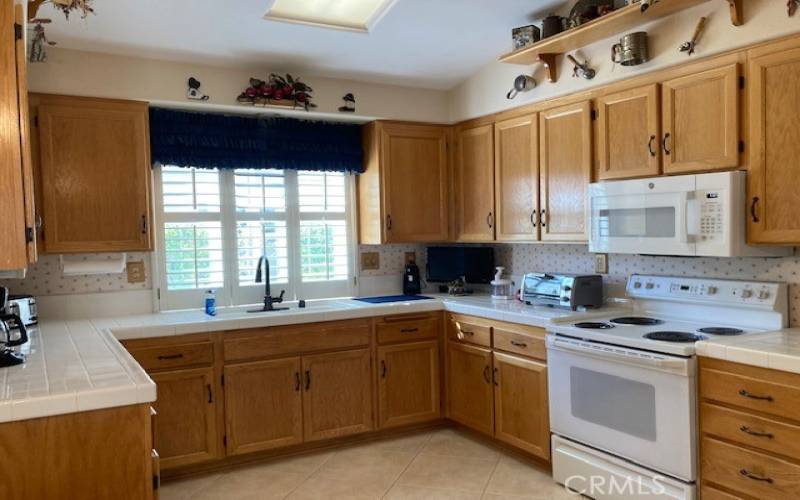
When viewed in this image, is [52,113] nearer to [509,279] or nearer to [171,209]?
[171,209]

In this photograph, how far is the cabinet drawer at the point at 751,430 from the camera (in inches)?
84.2

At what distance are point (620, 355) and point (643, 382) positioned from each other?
0.47 ft

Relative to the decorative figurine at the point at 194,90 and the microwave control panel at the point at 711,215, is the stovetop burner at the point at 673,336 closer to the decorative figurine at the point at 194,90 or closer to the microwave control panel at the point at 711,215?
the microwave control panel at the point at 711,215

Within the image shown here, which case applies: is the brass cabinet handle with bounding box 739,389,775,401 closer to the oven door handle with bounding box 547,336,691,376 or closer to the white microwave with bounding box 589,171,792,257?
the oven door handle with bounding box 547,336,691,376

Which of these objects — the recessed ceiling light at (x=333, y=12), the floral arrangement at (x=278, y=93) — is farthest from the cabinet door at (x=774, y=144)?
the floral arrangement at (x=278, y=93)

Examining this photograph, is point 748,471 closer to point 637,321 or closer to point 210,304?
point 637,321

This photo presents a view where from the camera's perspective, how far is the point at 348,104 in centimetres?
395

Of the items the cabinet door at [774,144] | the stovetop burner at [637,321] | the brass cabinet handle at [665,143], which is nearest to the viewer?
the cabinet door at [774,144]

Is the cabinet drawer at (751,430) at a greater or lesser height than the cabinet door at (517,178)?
lesser

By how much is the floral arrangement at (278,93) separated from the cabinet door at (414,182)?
0.60m

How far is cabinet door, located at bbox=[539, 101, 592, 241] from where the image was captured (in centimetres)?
328

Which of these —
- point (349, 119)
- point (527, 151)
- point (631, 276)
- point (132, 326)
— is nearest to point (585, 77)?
point (527, 151)

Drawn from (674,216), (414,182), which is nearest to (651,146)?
(674,216)

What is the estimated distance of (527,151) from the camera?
3.66m
